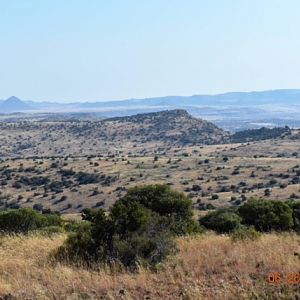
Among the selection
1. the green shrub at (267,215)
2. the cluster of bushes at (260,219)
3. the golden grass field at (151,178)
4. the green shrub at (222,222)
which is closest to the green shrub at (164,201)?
the green shrub at (222,222)

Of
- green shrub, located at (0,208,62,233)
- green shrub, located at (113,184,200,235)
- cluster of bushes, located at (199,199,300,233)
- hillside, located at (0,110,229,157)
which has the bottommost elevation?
hillside, located at (0,110,229,157)

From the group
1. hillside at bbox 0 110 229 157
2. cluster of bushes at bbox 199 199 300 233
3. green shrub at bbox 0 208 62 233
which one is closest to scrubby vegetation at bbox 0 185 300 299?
green shrub at bbox 0 208 62 233

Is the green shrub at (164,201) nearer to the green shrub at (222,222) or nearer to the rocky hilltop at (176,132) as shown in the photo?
the green shrub at (222,222)

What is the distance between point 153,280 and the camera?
29.3 ft

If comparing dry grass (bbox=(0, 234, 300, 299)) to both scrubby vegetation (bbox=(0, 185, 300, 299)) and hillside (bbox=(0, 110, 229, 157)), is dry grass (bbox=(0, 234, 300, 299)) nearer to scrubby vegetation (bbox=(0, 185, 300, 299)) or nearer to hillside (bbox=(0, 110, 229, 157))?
scrubby vegetation (bbox=(0, 185, 300, 299))

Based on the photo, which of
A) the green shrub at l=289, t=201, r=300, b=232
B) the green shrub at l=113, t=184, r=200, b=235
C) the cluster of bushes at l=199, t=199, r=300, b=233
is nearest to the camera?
the green shrub at l=113, t=184, r=200, b=235

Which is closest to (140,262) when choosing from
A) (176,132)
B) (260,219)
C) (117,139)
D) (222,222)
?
(222,222)

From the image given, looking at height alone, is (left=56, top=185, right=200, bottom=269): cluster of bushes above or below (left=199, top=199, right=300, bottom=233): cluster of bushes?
above

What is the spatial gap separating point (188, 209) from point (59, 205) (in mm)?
45375

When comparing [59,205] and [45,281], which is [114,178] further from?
[45,281]

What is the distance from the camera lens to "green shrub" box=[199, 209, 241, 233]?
699 inches

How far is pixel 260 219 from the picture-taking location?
18.4m

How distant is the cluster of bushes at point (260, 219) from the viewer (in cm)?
1789

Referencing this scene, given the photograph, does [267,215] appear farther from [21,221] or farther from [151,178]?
[151,178]
